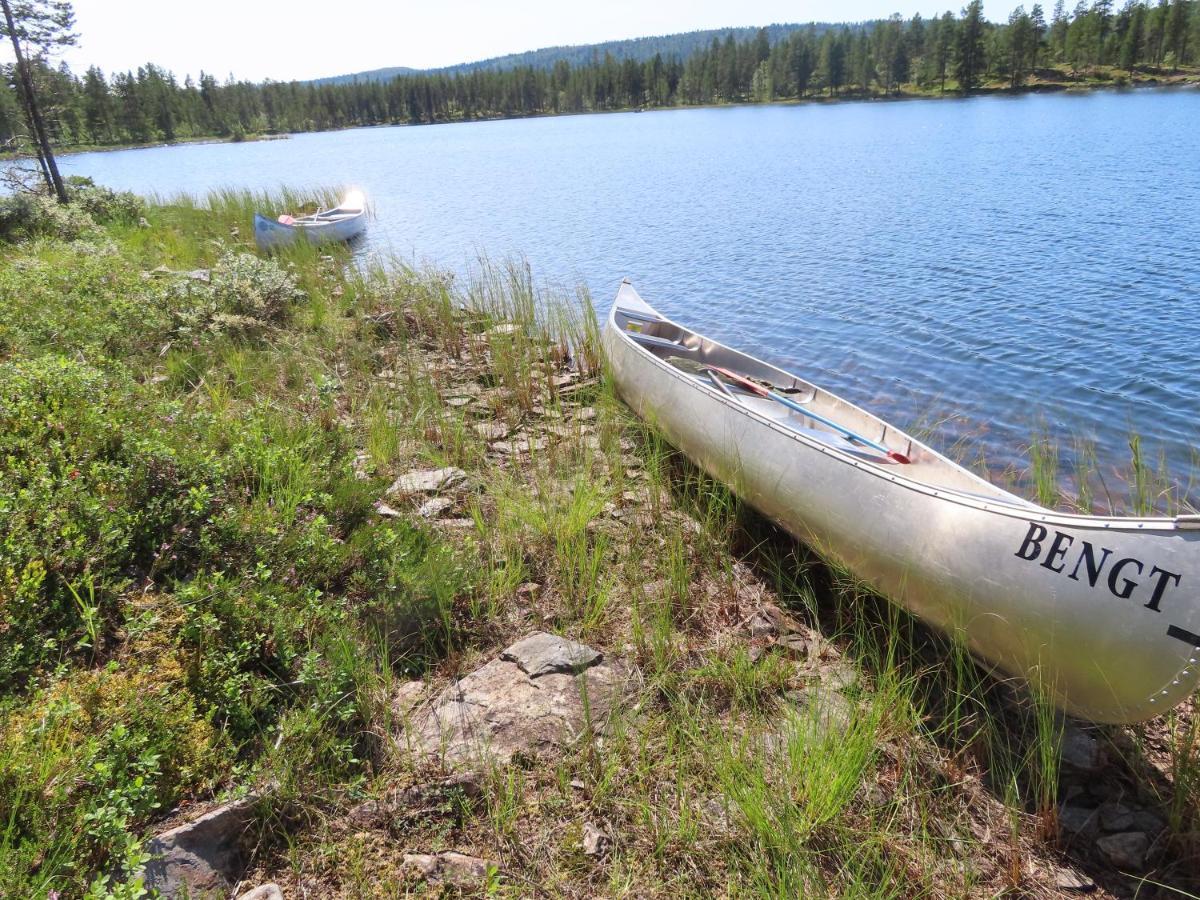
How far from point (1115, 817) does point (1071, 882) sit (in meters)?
0.44

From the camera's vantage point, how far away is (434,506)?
4.77 m

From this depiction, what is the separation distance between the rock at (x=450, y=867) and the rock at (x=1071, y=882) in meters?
2.15

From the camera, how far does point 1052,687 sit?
3062 mm

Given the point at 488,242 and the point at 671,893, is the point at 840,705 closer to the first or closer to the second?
the point at 671,893

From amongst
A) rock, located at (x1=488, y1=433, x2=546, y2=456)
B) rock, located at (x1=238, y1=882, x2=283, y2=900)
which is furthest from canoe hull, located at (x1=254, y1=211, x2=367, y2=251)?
rock, located at (x1=238, y1=882, x2=283, y2=900)

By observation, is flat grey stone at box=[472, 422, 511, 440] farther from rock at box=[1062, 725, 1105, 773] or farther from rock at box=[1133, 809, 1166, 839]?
rock at box=[1133, 809, 1166, 839]

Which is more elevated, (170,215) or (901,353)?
(170,215)

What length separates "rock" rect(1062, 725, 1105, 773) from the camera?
316 cm

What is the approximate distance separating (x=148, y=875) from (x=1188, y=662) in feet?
12.3

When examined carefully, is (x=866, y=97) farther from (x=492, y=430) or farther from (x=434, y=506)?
(x=434, y=506)

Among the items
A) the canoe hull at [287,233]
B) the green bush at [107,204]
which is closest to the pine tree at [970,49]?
the canoe hull at [287,233]

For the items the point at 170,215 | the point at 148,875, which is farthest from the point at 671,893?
the point at 170,215

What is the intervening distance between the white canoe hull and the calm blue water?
92cm

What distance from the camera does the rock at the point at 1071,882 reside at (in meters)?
2.67
